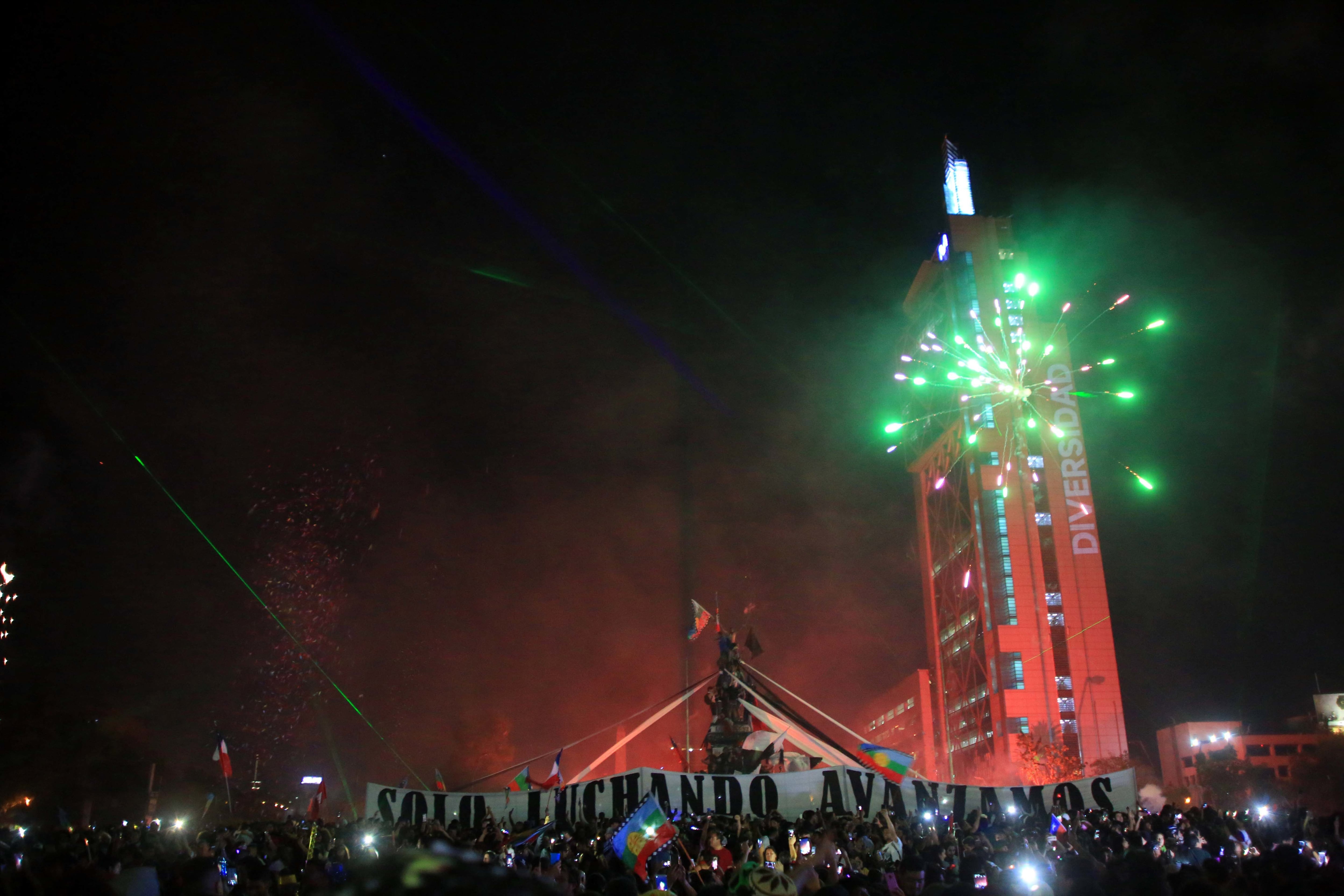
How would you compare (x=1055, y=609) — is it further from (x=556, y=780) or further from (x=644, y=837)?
(x=644, y=837)

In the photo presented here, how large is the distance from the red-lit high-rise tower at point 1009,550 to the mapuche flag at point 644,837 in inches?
2761

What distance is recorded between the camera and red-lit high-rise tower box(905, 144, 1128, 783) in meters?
82.8

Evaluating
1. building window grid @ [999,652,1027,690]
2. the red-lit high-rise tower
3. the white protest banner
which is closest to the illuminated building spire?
the red-lit high-rise tower

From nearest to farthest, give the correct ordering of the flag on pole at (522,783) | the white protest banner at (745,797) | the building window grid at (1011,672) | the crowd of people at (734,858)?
the crowd of people at (734,858), the white protest banner at (745,797), the flag on pole at (522,783), the building window grid at (1011,672)

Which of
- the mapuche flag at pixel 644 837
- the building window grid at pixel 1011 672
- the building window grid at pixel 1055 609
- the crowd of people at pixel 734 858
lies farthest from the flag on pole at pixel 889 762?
the building window grid at pixel 1055 609

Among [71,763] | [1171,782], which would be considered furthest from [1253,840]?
[1171,782]

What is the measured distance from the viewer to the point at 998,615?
87812mm

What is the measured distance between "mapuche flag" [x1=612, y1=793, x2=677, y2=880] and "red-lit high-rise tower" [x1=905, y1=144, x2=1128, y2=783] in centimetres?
7013

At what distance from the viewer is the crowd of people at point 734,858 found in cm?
616

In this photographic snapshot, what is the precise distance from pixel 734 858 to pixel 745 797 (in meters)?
11.6

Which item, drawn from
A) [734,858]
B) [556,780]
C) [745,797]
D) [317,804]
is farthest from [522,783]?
[734,858]

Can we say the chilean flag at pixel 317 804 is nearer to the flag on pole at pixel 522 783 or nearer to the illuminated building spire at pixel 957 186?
the flag on pole at pixel 522 783

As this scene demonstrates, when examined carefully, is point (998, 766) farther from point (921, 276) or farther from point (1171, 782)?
point (921, 276)

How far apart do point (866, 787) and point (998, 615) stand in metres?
70.5
